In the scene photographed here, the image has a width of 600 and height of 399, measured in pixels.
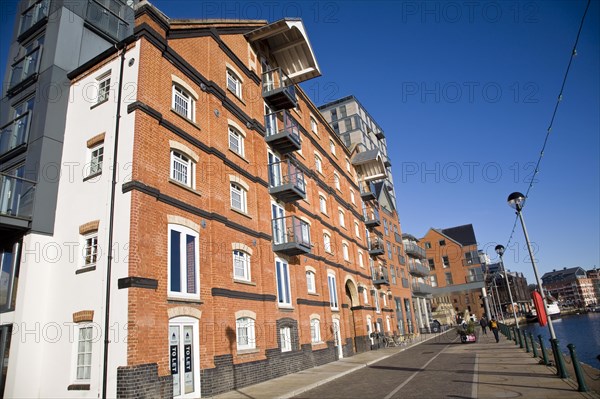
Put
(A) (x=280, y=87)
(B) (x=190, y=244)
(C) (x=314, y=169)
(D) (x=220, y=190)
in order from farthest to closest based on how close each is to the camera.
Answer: (C) (x=314, y=169)
(A) (x=280, y=87)
(D) (x=220, y=190)
(B) (x=190, y=244)

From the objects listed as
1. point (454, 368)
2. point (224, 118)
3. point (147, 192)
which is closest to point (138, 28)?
point (224, 118)

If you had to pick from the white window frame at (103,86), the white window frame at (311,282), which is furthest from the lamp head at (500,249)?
the white window frame at (103,86)

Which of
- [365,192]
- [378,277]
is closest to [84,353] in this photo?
[378,277]

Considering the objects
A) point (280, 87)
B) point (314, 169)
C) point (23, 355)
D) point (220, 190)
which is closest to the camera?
point (23, 355)

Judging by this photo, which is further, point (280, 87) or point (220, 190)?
point (280, 87)

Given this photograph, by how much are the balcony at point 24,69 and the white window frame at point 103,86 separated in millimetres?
3434

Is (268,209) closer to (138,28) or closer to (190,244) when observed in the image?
(190,244)

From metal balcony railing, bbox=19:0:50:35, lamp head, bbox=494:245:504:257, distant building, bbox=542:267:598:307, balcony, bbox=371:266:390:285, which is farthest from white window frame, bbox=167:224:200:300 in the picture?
distant building, bbox=542:267:598:307

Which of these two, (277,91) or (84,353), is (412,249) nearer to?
(277,91)

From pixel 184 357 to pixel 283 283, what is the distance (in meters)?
7.30

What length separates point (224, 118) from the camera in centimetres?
1598

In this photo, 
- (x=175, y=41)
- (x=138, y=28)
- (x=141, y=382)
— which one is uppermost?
(x=175, y=41)

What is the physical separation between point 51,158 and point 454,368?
54.7 feet

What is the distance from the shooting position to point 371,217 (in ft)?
121
